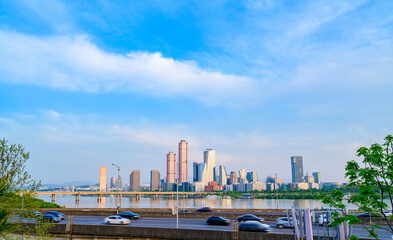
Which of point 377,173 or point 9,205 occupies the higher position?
point 377,173

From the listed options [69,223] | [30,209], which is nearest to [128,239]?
[69,223]

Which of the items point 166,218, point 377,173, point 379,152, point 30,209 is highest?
point 379,152

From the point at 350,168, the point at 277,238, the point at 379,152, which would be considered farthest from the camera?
the point at 277,238

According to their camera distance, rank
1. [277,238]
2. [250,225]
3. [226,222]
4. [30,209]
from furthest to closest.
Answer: [226,222], [250,225], [277,238], [30,209]

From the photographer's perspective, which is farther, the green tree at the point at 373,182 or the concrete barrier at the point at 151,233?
the concrete barrier at the point at 151,233

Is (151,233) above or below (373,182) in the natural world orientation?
below

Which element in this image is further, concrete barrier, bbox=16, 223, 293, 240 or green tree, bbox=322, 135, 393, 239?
concrete barrier, bbox=16, 223, 293, 240

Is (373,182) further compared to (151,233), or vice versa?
(151,233)

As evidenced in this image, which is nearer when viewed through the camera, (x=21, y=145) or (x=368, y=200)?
(x=368, y=200)

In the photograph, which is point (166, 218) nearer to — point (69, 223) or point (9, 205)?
point (69, 223)

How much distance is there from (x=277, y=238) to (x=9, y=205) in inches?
812

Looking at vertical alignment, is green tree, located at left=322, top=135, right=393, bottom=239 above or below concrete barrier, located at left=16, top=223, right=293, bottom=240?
above

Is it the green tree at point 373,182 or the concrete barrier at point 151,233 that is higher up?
the green tree at point 373,182

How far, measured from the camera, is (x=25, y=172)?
1270 cm
